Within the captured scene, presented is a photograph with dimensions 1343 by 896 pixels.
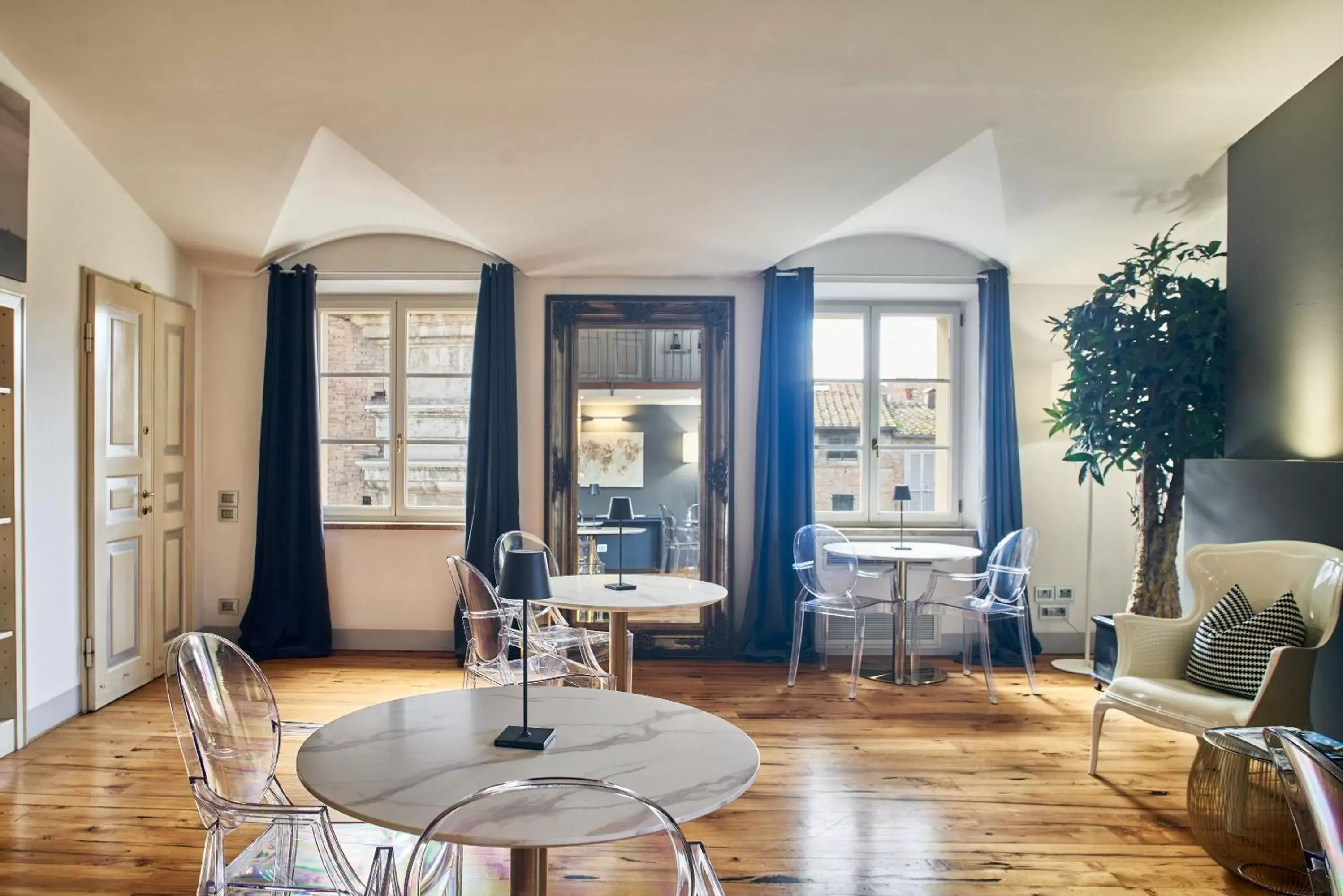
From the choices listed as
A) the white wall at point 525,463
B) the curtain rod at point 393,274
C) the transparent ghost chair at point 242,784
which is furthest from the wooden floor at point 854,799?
the curtain rod at point 393,274

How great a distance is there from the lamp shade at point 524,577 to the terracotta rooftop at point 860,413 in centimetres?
431

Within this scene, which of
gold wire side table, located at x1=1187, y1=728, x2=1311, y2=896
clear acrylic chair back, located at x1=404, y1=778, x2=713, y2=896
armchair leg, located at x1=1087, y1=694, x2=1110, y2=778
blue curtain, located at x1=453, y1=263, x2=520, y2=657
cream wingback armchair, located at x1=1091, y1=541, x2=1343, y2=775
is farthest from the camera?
blue curtain, located at x1=453, y1=263, x2=520, y2=657

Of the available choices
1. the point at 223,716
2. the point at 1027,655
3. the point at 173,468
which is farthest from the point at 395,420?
the point at 1027,655

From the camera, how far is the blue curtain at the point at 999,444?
5379 mm

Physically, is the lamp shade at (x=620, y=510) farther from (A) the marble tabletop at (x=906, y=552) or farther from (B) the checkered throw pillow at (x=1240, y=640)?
(B) the checkered throw pillow at (x=1240, y=640)

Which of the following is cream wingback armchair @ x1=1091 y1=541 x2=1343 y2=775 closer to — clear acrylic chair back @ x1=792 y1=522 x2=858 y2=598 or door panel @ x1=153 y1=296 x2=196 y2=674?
clear acrylic chair back @ x1=792 y1=522 x2=858 y2=598

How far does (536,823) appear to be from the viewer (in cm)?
143

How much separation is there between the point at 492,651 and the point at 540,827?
2.21 meters

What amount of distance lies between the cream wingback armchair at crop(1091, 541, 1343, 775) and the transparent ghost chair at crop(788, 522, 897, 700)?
144 centimetres

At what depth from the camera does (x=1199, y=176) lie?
14.4ft

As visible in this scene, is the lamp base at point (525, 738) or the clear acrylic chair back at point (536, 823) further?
the lamp base at point (525, 738)

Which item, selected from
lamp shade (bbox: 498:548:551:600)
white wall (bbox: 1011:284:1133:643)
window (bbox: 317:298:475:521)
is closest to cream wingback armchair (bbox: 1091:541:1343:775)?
white wall (bbox: 1011:284:1133:643)

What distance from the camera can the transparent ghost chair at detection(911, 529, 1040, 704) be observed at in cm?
477

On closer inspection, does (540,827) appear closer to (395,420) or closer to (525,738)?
(525,738)
